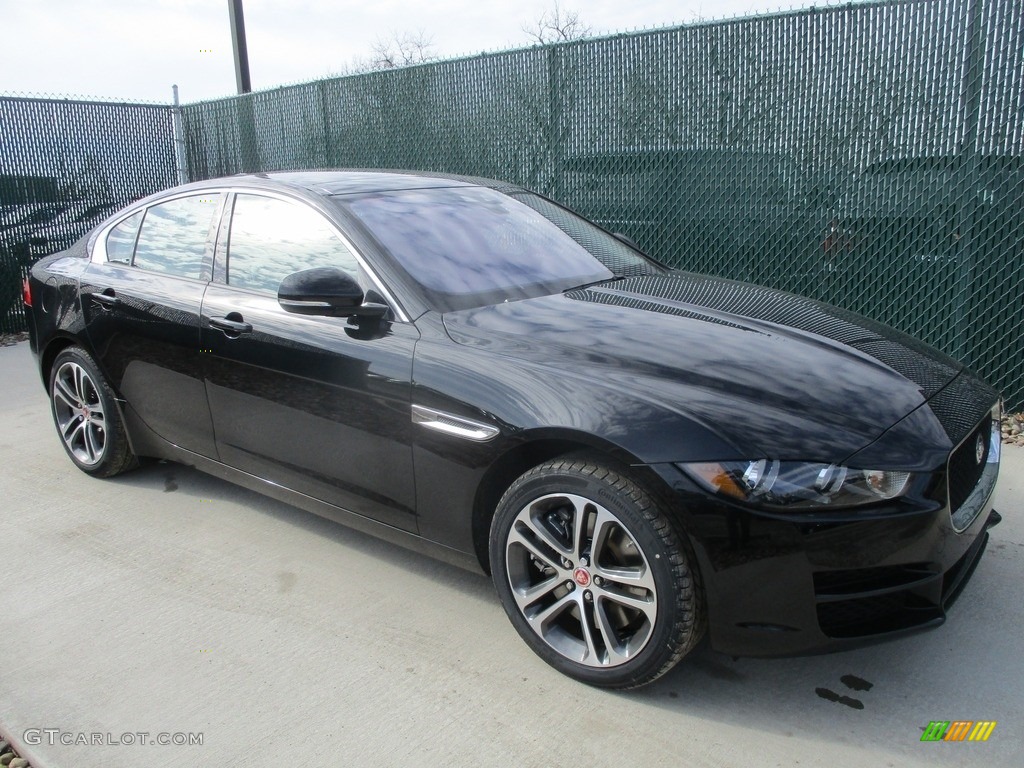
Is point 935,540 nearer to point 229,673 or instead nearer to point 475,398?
point 475,398

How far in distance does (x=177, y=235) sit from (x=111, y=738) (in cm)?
232

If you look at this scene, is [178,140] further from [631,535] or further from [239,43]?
[631,535]

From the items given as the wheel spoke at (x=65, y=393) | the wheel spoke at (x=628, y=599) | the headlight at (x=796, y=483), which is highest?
the headlight at (x=796, y=483)

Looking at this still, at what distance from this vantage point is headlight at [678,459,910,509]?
7.23ft

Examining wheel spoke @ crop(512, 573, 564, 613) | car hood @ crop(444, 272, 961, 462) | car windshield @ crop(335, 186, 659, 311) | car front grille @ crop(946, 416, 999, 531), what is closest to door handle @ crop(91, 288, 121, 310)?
car windshield @ crop(335, 186, 659, 311)

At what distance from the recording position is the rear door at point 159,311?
145 inches

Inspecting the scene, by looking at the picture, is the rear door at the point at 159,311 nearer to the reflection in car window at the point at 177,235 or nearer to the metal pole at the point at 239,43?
the reflection in car window at the point at 177,235

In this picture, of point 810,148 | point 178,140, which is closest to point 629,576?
point 810,148

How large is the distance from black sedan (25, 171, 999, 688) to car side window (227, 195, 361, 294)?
1 centimetres

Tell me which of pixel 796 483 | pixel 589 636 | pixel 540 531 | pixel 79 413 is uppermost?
pixel 796 483

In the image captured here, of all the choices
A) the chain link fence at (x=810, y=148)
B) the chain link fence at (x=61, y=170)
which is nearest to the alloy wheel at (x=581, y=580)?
the chain link fence at (x=810, y=148)

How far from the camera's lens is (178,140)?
10.6m

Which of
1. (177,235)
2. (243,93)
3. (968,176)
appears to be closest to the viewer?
(177,235)

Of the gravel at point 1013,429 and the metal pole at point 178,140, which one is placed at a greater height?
A: the metal pole at point 178,140
